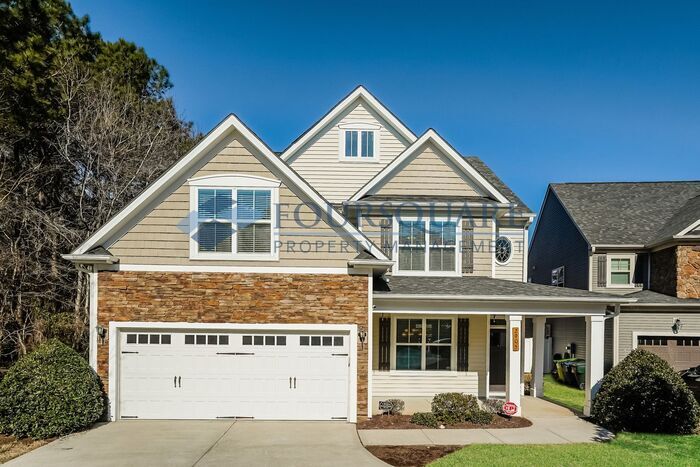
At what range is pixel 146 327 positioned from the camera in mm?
11273

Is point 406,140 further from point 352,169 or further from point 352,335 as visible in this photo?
point 352,335

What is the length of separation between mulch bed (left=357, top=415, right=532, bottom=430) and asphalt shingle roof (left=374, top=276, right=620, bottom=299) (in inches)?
112

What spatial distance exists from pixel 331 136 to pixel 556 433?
450 inches

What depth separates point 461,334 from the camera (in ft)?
45.7

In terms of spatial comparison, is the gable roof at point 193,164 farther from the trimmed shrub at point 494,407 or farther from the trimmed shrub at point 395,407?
the trimmed shrub at point 494,407

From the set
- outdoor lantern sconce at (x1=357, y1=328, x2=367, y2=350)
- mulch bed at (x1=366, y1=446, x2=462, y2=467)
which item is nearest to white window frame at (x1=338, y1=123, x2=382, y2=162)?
outdoor lantern sconce at (x1=357, y1=328, x2=367, y2=350)

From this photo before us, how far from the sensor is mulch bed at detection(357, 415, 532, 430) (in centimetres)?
1091

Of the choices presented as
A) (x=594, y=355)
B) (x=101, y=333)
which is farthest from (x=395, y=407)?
(x=101, y=333)

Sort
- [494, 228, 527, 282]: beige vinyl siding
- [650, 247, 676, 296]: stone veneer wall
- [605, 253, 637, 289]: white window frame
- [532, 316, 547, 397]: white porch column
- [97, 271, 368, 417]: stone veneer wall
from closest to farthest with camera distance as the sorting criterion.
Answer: [97, 271, 368, 417]: stone veneer wall
[532, 316, 547, 397]: white porch column
[494, 228, 527, 282]: beige vinyl siding
[650, 247, 676, 296]: stone veneer wall
[605, 253, 637, 289]: white window frame

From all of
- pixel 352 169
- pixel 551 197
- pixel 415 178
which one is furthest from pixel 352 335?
pixel 551 197

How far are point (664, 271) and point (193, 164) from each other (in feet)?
54.2

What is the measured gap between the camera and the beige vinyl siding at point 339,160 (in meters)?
17.1

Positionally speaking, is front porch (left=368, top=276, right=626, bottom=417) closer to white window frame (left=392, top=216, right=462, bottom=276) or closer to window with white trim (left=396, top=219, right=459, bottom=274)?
white window frame (left=392, top=216, right=462, bottom=276)

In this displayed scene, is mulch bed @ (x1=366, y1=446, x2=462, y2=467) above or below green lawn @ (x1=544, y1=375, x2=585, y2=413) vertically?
above
